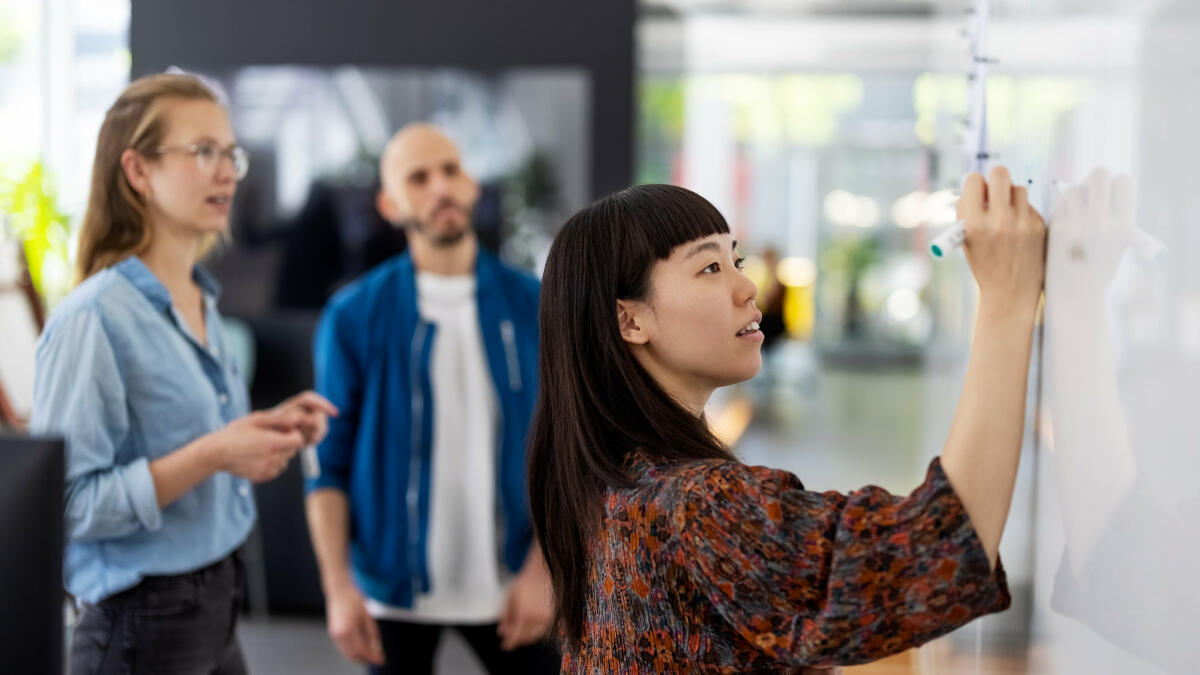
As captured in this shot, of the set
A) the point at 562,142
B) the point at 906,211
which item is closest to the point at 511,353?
the point at 562,142

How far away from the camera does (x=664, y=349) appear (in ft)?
4.14

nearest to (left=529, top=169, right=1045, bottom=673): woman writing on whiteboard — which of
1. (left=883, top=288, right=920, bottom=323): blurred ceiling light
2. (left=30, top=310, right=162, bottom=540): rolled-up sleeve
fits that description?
(left=30, top=310, right=162, bottom=540): rolled-up sleeve

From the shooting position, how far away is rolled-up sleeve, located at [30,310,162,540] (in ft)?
5.66

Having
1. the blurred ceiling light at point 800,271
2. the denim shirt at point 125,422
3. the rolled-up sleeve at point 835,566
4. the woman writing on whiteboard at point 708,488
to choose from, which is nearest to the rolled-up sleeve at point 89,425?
the denim shirt at point 125,422

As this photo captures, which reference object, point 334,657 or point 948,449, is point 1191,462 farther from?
point 334,657

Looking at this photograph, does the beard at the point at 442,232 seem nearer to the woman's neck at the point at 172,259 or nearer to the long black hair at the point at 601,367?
the woman's neck at the point at 172,259

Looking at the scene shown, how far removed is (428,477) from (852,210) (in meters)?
12.9

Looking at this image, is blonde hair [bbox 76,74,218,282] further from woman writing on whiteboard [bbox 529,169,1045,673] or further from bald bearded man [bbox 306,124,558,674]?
woman writing on whiteboard [bbox 529,169,1045,673]

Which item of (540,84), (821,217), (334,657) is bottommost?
(334,657)

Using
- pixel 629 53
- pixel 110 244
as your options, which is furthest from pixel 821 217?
pixel 110 244

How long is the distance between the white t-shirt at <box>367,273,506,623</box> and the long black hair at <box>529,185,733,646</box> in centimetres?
125

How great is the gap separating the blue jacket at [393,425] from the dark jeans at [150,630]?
0.68 metres

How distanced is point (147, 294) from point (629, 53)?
2954mm

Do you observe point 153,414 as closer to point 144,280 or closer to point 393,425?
point 144,280
